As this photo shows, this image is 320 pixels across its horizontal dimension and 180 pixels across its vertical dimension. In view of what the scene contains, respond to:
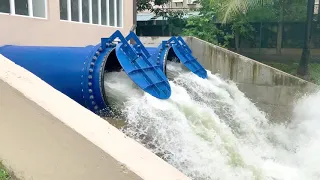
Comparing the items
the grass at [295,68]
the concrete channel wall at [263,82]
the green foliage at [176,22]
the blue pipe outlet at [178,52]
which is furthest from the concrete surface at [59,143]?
the green foliage at [176,22]

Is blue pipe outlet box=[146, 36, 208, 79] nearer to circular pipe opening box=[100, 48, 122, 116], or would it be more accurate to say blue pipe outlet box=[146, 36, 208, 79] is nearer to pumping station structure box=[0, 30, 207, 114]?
circular pipe opening box=[100, 48, 122, 116]

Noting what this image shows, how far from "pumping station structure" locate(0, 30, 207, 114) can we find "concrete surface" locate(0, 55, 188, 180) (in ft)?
7.04

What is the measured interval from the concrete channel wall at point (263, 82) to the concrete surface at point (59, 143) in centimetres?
814

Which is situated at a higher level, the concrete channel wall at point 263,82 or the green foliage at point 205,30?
the green foliage at point 205,30

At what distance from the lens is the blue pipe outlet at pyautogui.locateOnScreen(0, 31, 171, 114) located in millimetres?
5391

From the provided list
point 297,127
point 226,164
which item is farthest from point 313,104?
point 226,164

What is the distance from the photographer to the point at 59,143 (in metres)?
2.67

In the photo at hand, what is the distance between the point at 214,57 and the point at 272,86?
82.4 inches

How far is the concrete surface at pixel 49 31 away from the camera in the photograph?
6.78m

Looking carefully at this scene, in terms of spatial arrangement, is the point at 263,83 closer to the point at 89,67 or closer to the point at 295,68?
the point at 295,68

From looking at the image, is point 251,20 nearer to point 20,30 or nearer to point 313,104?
point 313,104

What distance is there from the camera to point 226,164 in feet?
17.6

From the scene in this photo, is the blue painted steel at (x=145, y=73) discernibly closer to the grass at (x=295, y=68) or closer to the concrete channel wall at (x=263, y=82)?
the concrete channel wall at (x=263, y=82)

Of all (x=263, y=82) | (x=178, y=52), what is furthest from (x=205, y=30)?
(x=178, y=52)
